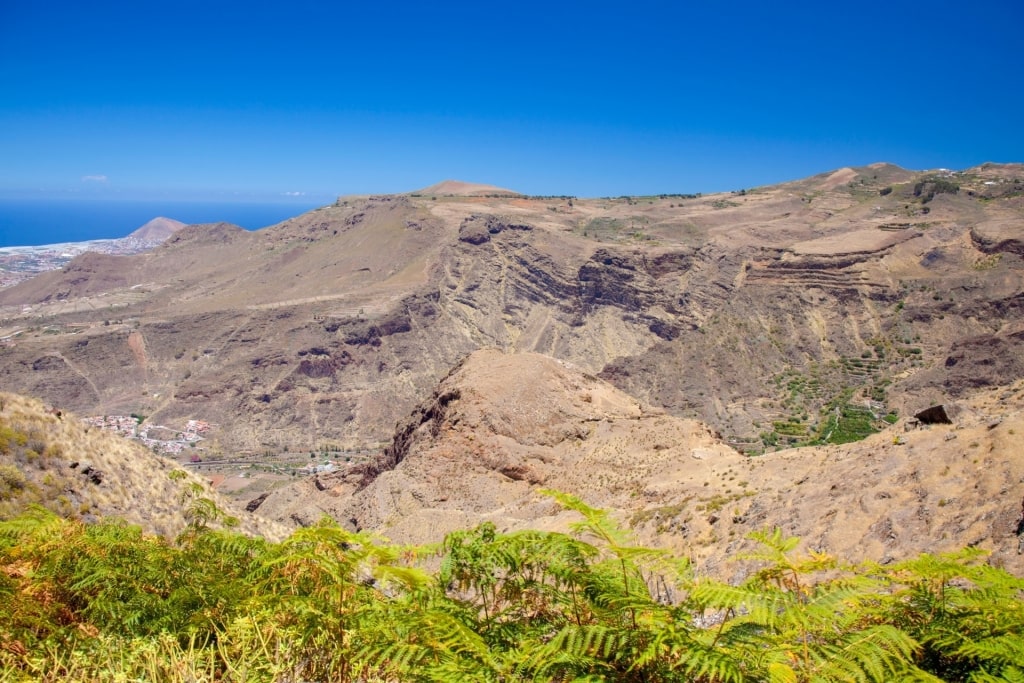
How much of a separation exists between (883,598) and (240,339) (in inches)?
4062

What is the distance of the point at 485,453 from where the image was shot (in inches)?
1139

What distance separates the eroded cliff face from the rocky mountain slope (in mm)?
30135

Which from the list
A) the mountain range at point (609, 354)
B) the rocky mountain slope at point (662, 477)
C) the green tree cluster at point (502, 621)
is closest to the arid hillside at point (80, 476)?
the rocky mountain slope at point (662, 477)

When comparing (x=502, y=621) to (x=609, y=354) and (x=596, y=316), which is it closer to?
(x=609, y=354)

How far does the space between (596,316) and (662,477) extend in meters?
75.5

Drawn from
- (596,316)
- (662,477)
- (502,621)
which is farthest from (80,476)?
(596,316)

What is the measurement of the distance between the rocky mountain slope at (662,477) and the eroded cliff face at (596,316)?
30135 mm

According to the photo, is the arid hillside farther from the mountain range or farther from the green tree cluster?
the green tree cluster

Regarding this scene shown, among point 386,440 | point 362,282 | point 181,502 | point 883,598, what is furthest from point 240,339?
point 883,598

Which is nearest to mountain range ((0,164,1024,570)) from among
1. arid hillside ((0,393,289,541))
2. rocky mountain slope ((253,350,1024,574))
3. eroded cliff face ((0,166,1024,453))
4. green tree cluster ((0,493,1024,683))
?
rocky mountain slope ((253,350,1024,574))

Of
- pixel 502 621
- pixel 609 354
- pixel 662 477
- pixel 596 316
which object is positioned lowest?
pixel 609 354

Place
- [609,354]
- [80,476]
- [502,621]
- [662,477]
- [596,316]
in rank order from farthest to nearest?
[596,316]
[609,354]
[662,477]
[80,476]
[502,621]

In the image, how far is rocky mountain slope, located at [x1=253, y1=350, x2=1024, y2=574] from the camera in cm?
1263

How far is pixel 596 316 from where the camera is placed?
97688 millimetres
